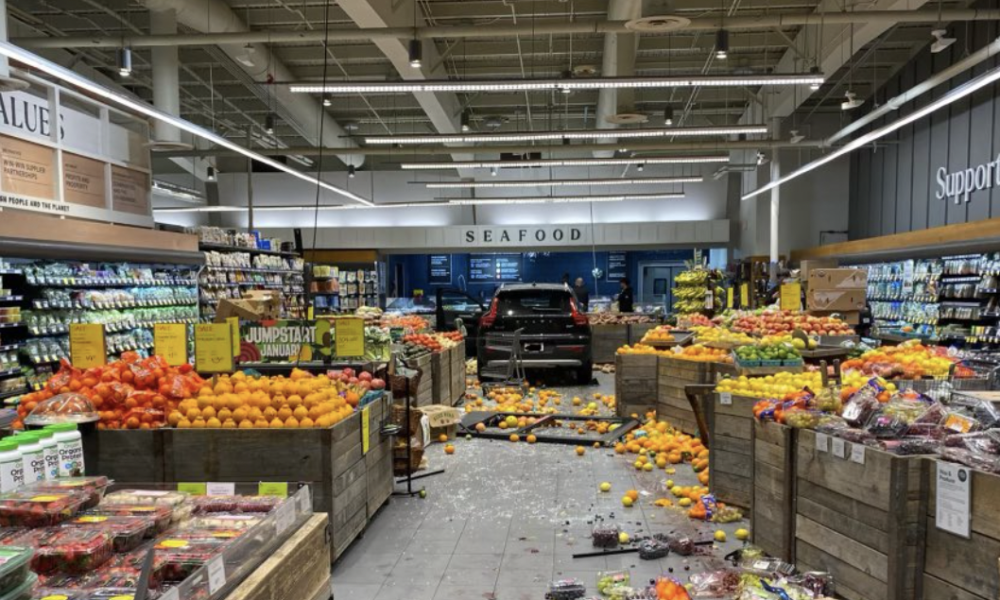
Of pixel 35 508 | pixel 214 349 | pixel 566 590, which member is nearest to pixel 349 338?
pixel 214 349

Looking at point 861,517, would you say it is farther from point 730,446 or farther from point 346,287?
point 346,287

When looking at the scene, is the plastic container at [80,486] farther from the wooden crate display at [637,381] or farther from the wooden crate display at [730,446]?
the wooden crate display at [637,381]

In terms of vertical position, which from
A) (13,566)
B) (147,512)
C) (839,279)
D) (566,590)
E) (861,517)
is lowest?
(566,590)

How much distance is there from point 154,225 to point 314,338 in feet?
20.6

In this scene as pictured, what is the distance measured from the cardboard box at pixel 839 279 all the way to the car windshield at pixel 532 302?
344 cm

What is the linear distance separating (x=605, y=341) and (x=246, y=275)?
23.4ft

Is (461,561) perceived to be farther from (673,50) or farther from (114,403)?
(673,50)

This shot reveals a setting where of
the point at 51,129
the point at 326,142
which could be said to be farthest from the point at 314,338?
the point at 326,142

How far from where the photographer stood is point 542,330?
968 cm

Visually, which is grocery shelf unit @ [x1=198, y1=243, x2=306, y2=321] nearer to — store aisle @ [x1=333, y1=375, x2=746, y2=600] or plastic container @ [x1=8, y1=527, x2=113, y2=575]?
store aisle @ [x1=333, y1=375, x2=746, y2=600]

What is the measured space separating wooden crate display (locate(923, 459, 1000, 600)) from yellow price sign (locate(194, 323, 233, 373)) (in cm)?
Result: 415

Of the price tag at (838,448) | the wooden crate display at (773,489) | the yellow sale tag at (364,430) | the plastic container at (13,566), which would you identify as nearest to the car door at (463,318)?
the yellow sale tag at (364,430)

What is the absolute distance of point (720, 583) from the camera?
9.75 feet

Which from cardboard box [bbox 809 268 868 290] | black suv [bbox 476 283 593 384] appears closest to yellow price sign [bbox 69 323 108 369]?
black suv [bbox 476 283 593 384]
